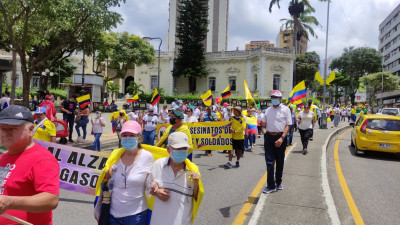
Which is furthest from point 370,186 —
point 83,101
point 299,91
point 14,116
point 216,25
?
point 216,25

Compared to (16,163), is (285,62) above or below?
above

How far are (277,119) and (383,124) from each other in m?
6.78

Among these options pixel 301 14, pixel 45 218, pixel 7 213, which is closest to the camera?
pixel 7 213

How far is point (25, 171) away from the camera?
2.15 metres

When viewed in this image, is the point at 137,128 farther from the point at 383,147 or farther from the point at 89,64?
the point at 89,64

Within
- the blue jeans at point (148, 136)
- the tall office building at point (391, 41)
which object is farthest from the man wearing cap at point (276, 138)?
the tall office building at point (391, 41)

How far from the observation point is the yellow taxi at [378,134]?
10375 mm

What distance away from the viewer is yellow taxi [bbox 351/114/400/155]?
1038cm

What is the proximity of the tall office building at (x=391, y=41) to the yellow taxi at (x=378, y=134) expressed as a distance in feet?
250

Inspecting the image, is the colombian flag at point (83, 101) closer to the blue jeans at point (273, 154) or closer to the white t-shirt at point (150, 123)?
the white t-shirt at point (150, 123)

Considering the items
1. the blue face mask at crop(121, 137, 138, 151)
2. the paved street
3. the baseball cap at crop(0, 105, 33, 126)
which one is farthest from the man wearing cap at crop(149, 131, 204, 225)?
the paved street

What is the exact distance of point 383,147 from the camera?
1047 cm

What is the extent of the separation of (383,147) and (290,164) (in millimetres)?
3888

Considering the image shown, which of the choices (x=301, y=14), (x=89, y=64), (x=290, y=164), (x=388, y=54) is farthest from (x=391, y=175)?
(x=388, y=54)
